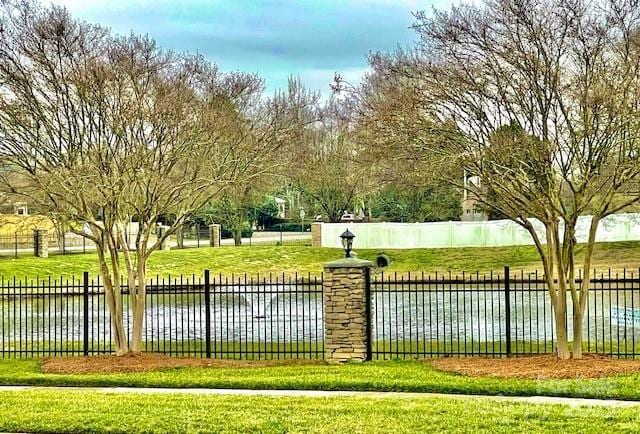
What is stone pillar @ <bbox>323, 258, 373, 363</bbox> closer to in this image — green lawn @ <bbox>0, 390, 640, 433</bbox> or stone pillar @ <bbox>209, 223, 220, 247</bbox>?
green lawn @ <bbox>0, 390, 640, 433</bbox>

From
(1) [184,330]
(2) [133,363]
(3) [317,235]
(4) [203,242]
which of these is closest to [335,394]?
(2) [133,363]

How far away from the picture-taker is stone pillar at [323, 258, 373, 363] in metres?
12.9

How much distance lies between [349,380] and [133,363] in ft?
14.0

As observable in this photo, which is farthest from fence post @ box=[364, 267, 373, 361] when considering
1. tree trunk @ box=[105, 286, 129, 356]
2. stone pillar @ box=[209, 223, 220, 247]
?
stone pillar @ box=[209, 223, 220, 247]

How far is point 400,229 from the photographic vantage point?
41.1 m

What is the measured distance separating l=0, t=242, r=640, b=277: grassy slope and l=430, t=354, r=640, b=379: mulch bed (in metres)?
23.6

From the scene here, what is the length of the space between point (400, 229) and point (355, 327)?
1115 inches

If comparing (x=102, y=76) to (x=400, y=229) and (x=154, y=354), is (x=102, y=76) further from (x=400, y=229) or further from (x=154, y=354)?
(x=400, y=229)

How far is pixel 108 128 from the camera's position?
1413 centimetres

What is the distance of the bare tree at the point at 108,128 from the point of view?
1338 centimetres

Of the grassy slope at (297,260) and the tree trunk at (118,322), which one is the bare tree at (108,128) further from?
the grassy slope at (297,260)

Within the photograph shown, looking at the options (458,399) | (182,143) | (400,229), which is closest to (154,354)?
(182,143)

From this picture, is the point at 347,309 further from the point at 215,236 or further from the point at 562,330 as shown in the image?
the point at 215,236

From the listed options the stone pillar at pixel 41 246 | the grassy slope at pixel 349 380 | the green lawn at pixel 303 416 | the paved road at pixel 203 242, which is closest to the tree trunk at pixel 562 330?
the grassy slope at pixel 349 380
